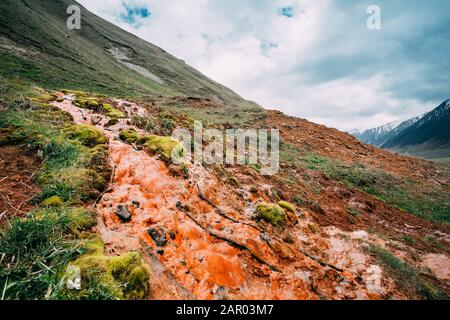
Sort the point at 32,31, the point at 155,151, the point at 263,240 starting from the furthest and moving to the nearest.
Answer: the point at 32,31 < the point at 155,151 < the point at 263,240

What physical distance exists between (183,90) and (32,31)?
980 inches

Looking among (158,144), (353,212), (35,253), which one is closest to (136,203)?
(35,253)

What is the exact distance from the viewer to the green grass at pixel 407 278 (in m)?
4.79

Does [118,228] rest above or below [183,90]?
below

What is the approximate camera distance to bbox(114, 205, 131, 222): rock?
418cm

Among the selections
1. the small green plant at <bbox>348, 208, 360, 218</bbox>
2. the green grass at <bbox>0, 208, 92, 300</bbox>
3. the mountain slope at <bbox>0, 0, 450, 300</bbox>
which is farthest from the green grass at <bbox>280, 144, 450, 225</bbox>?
the green grass at <bbox>0, 208, 92, 300</bbox>

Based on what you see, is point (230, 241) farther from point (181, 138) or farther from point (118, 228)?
point (181, 138)

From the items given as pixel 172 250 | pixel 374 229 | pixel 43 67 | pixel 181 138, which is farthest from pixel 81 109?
pixel 43 67

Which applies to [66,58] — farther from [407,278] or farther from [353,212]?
[407,278]

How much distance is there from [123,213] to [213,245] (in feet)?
5.46

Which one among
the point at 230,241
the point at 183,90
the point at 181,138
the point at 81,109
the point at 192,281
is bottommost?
the point at 192,281

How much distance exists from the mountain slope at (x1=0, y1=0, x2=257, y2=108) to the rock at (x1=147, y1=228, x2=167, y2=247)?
22.2 m

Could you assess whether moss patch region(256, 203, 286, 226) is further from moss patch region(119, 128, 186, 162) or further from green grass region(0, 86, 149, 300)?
green grass region(0, 86, 149, 300)

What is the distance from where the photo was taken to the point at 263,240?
500 cm
